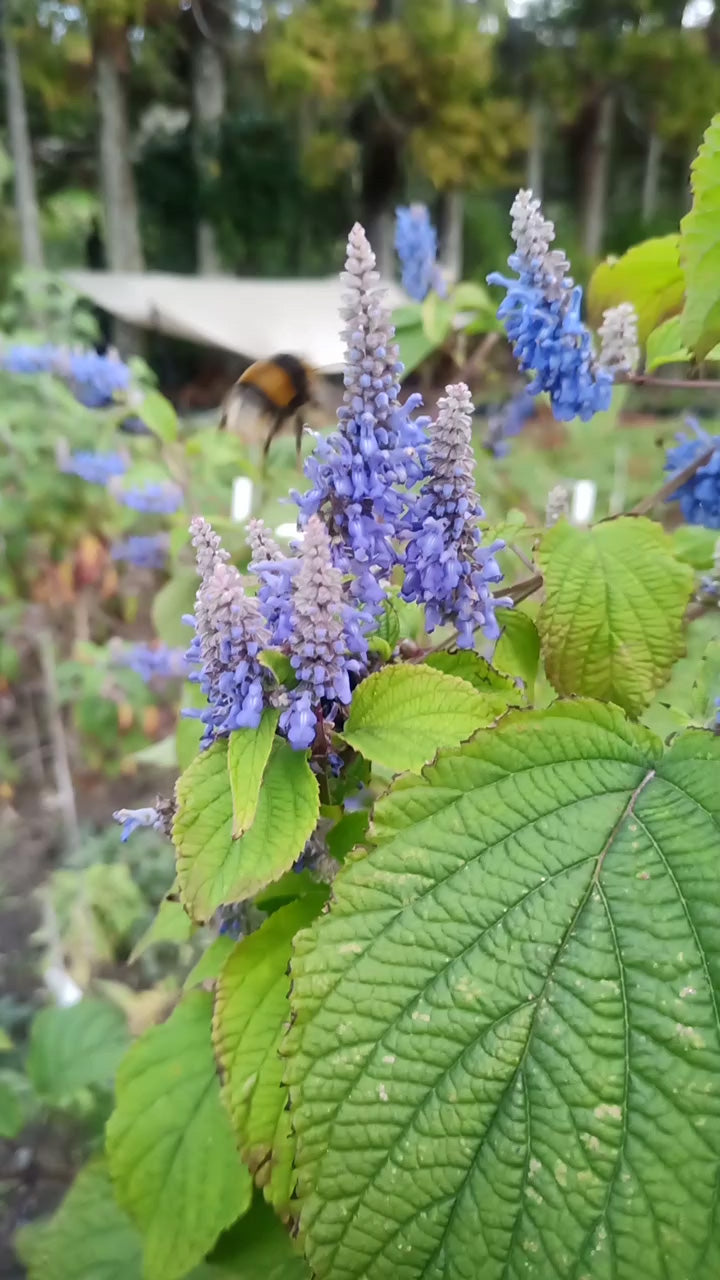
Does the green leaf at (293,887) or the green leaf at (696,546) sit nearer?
the green leaf at (293,887)

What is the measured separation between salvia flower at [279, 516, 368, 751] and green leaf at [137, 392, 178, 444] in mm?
850

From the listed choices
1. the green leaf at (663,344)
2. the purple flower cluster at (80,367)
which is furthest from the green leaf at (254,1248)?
the purple flower cluster at (80,367)

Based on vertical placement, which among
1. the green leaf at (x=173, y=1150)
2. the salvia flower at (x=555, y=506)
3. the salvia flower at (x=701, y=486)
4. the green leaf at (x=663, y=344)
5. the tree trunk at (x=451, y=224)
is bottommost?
the green leaf at (x=173, y=1150)

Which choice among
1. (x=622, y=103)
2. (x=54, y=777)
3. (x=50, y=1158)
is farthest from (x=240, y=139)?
(x=50, y=1158)

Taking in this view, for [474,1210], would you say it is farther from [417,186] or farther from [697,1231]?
[417,186]

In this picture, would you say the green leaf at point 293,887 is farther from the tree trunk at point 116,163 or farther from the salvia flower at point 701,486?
the tree trunk at point 116,163

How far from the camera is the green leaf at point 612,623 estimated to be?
57 cm

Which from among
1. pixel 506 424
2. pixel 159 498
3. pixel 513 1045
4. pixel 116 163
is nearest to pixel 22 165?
pixel 116 163

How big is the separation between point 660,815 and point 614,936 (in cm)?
7

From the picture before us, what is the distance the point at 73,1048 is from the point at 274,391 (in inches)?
39.4

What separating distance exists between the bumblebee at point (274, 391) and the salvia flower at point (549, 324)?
0.22 meters

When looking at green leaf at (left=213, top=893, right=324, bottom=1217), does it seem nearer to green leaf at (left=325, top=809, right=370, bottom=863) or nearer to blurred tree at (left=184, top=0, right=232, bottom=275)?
green leaf at (left=325, top=809, right=370, bottom=863)

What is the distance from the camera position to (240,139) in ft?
20.6

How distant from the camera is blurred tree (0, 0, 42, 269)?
4.97 metres
